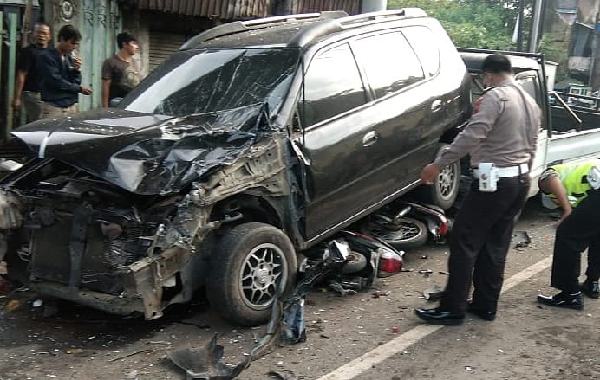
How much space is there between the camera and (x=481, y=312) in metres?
4.89

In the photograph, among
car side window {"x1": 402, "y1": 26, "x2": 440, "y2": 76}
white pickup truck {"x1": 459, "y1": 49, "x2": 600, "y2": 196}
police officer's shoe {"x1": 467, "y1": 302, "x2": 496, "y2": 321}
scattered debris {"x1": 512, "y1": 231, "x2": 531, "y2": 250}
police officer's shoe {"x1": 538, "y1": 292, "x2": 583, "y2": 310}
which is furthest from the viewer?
white pickup truck {"x1": 459, "y1": 49, "x2": 600, "y2": 196}

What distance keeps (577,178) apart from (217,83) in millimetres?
2800

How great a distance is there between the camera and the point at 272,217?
4.92 meters

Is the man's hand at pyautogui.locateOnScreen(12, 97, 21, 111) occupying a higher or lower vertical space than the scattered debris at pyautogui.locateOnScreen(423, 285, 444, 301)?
higher

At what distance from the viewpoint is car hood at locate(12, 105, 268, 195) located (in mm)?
4219

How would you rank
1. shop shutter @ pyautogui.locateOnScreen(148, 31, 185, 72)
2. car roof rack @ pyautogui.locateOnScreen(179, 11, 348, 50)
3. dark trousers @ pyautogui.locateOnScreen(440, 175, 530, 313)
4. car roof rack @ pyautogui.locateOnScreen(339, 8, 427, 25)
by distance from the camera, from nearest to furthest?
dark trousers @ pyautogui.locateOnScreen(440, 175, 530, 313)
car roof rack @ pyautogui.locateOnScreen(339, 8, 427, 25)
car roof rack @ pyautogui.locateOnScreen(179, 11, 348, 50)
shop shutter @ pyautogui.locateOnScreen(148, 31, 185, 72)

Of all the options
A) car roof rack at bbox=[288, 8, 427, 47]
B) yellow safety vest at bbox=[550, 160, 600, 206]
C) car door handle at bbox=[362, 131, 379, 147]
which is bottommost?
yellow safety vest at bbox=[550, 160, 600, 206]

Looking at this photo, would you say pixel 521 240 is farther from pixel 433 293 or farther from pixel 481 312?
pixel 481 312

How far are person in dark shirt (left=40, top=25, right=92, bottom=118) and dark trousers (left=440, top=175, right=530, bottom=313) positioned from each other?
4.69m

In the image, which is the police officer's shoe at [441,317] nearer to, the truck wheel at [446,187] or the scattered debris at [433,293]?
the scattered debris at [433,293]

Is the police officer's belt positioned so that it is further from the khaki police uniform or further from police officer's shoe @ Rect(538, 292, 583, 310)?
police officer's shoe @ Rect(538, 292, 583, 310)

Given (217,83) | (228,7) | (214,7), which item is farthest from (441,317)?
(228,7)

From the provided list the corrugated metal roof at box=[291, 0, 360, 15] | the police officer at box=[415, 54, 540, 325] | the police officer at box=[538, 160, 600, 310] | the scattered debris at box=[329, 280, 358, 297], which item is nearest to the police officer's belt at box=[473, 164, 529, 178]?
the police officer at box=[415, 54, 540, 325]

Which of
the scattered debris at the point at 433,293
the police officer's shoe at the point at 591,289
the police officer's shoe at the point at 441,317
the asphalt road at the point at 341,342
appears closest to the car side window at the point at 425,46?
the scattered debris at the point at 433,293
